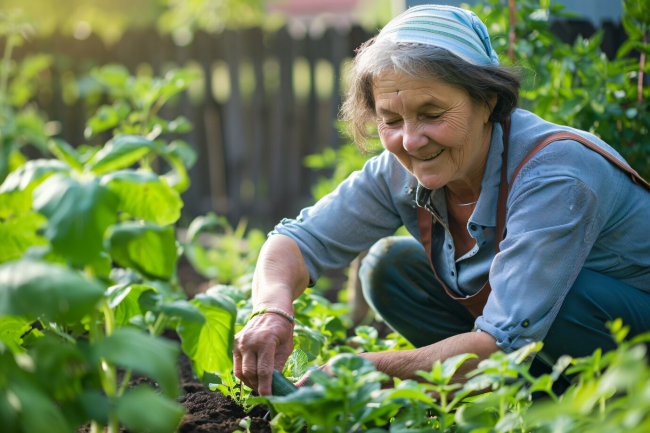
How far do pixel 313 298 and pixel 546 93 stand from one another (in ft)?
4.10

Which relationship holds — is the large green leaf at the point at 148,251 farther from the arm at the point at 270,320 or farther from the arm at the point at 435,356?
the arm at the point at 435,356

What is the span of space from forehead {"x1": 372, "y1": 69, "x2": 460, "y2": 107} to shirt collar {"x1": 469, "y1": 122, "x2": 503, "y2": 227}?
0.70 ft

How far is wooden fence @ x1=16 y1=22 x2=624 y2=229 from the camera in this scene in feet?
18.9

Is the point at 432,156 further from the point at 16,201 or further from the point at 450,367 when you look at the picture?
the point at 16,201

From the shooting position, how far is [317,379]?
1258 millimetres

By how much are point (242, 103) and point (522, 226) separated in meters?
4.45

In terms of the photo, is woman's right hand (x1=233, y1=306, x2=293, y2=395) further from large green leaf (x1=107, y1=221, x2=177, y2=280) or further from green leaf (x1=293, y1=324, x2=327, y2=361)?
large green leaf (x1=107, y1=221, x2=177, y2=280)

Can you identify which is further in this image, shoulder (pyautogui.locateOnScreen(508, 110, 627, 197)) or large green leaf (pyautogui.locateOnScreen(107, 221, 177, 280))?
shoulder (pyautogui.locateOnScreen(508, 110, 627, 197))

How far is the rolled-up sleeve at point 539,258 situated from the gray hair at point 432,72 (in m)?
0.28

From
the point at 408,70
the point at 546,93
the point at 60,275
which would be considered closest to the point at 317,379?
the point at 60,275

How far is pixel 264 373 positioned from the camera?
1.57 metres

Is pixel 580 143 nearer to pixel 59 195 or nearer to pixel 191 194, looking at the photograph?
pixel 59 195

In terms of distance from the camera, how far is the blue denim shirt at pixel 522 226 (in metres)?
1.61

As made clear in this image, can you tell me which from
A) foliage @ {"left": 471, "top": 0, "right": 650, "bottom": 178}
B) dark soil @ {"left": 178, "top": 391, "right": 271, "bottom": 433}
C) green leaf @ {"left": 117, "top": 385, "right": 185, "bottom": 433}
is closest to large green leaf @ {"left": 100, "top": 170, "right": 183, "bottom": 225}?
green leaf @ {"left": 117, "top": 385, "right": 185, "bottom": 433}
